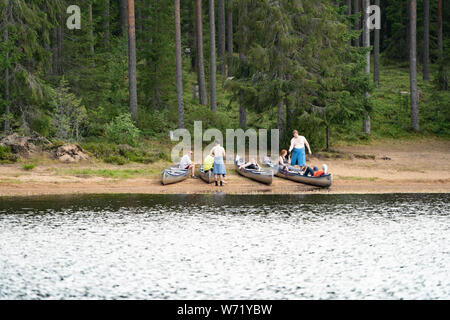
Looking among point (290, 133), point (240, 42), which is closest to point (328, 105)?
point (290, 133)

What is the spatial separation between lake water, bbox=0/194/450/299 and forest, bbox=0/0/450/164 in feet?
30.9

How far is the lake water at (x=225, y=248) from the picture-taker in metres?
12.2

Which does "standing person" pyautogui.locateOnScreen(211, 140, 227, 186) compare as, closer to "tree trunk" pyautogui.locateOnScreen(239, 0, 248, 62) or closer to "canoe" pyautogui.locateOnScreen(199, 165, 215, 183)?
"canoe" pyautogui.locateOnScreen(199, 165, 215, 183)

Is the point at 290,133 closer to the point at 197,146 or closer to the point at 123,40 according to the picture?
the point at 197,146

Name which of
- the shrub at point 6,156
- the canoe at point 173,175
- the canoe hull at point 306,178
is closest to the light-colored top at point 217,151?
the canoe at point 173,175

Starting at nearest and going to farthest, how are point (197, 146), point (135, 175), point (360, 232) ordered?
1. point (360, 232)
2. point (135, 175)
3. point (197, 146)

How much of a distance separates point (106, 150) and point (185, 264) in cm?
1620

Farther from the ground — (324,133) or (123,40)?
(123,40)

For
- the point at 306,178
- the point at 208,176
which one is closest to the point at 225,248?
the point at 208,176

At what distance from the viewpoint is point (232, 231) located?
17203 millimetres

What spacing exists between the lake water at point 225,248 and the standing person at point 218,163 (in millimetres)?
2621

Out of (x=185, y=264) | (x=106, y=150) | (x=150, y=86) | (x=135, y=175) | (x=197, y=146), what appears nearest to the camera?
(x=185, y=264)

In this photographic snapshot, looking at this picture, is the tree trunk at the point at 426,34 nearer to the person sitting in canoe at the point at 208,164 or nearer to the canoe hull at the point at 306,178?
the canoe hull at the point at 306,178

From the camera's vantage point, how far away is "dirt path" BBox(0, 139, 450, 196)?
79.3 feet
